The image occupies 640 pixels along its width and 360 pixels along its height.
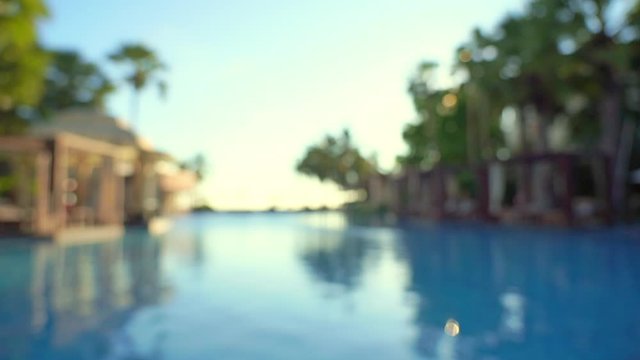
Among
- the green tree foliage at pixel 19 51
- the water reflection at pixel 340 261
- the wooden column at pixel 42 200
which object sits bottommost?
the water reflection at pixel 340 261

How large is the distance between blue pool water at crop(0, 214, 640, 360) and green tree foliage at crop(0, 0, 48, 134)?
750 centimetres

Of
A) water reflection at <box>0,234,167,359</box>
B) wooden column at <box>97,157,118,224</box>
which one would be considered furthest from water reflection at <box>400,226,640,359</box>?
wooden column at <box>97,157,118,224</box>

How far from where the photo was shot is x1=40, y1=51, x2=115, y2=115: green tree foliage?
3091 cm

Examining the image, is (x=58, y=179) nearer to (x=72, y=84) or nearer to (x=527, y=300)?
(x=527, y=300)

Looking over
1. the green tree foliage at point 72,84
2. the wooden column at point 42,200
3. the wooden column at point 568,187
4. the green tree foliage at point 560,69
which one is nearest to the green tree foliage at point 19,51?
the wooden column at point 42,200

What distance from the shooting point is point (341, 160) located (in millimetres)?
59344

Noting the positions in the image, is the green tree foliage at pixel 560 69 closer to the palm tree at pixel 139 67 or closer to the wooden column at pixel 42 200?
the palm tree at pixel 139 67

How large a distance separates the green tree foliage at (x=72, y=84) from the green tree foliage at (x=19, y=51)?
14291 mm

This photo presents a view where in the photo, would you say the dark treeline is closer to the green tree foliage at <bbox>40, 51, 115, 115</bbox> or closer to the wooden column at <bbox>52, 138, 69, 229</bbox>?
the wooden column at <bbox>52, 138, 69, 229</bbox>

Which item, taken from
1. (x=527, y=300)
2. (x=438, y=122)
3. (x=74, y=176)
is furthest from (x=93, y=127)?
(x=438, y=122)

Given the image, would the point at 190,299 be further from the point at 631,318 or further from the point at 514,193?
the point at 514,193

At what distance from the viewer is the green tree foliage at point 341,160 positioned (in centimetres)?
5916

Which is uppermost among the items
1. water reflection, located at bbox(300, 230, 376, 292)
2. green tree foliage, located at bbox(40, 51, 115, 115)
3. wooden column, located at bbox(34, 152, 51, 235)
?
green tree foliage, located at bbox(40, 51, 115, 115)

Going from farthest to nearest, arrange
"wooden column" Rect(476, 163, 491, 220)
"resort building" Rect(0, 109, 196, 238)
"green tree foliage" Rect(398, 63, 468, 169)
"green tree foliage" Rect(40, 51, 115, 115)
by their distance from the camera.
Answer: "green tree foliage" Rect(398, 63, 468, 169) < "green tree foliage" Rect(40, 51, 115, 115) < "wooden column" Rect(476, 163, 491, 220) < "resort building" Rect(0, 109, 196, 238)
